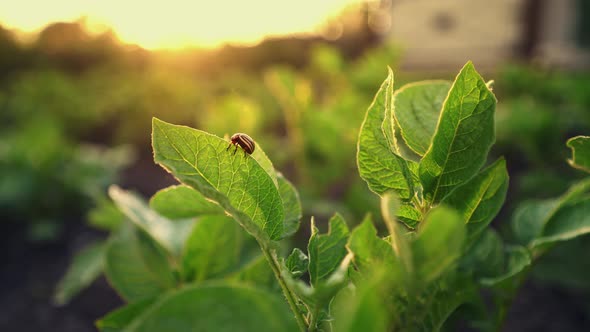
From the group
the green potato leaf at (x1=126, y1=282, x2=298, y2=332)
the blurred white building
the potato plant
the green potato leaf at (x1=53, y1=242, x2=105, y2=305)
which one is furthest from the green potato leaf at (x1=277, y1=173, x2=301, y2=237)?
the blurred white building

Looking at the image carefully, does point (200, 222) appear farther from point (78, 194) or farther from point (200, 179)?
point (78, 194)

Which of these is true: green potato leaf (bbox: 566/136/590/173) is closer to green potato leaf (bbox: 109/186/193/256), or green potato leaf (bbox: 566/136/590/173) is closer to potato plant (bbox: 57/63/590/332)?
potato plant (bbox: 57/63/590/332)

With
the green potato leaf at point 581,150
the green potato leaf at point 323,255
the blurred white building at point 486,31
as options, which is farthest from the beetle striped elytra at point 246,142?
the blurred white building at point 486,31

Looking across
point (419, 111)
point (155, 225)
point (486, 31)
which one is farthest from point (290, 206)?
point (486, 31)

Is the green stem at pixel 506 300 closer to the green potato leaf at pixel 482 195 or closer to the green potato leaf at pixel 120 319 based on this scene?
the green potato leaf at pixel 482 195

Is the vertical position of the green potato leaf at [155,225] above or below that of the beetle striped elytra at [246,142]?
below

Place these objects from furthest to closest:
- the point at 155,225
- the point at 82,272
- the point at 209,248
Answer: the point at 82,272
the point at 155,225
the point at 209,248

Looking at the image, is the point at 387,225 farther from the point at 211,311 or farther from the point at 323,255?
the point at 211,311

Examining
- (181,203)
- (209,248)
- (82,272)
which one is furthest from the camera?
(82,272)

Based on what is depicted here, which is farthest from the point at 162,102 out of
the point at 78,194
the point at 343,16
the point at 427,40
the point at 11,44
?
the point at 343,16

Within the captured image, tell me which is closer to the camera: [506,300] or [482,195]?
[482,195]

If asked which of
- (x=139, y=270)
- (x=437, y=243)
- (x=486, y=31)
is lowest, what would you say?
(x=486, y=31)
